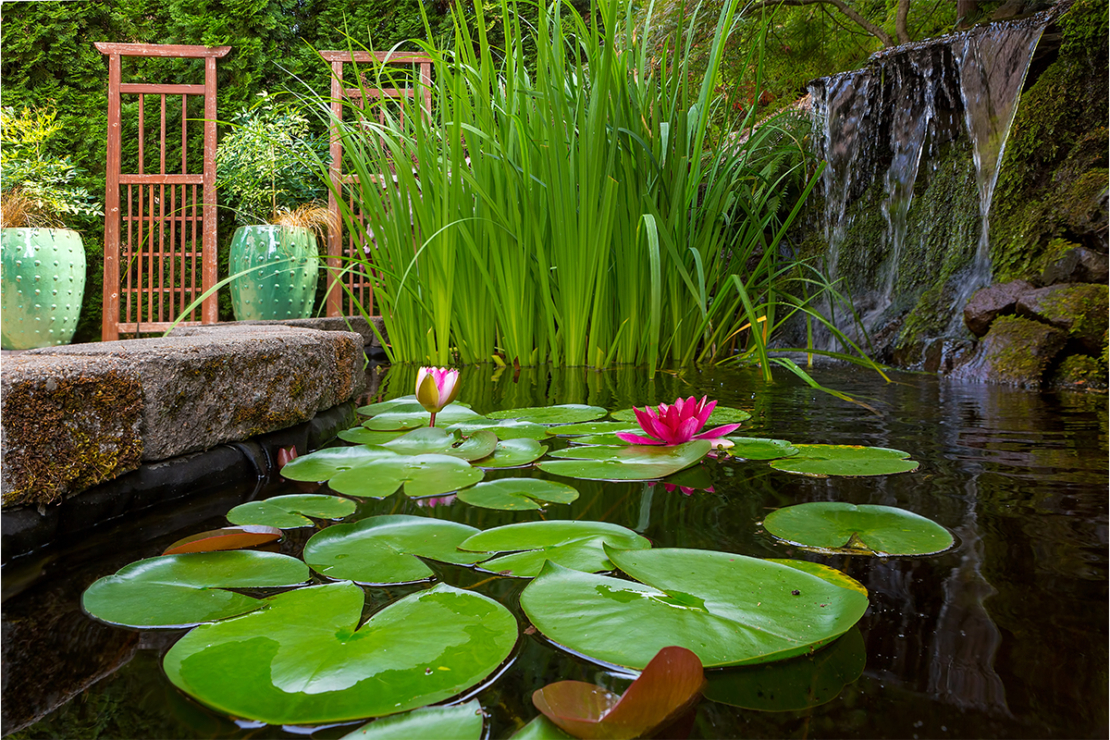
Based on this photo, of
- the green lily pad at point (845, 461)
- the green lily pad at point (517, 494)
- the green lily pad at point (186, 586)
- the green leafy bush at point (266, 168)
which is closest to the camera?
the green lily pad at point (186, 586)

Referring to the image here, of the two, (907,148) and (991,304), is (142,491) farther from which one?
(907,148)

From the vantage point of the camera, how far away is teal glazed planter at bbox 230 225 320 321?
408cm

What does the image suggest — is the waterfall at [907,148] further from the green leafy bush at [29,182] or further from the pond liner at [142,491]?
the green leafy bush at [29,182]

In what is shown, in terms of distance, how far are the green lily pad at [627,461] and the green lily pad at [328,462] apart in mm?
232

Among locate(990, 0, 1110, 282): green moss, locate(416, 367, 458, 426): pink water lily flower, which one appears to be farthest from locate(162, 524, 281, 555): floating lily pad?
locate(990, 0, 1110, 282): green moss

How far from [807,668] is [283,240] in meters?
4.38

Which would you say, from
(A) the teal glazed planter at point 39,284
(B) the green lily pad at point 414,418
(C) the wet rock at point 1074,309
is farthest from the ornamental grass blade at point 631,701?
(A) the teal glazed planter at point 39,284

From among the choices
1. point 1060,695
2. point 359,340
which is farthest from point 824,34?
point 1060,695

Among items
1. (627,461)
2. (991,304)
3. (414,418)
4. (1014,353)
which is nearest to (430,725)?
(627,461)

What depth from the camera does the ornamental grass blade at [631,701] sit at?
0.27m

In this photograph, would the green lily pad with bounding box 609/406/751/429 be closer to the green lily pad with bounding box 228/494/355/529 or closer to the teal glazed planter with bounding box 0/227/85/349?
the green lily pad with bounding box 228/494/355/529

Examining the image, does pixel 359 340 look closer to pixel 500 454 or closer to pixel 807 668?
pixel 500 454

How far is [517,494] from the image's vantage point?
26.3 inches

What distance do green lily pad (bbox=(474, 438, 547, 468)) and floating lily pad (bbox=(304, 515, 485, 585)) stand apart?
24 cm
